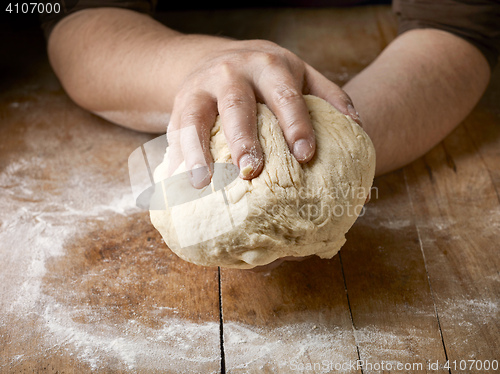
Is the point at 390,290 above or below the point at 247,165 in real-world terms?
below

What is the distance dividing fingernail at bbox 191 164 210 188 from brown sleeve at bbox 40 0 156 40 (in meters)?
0.99

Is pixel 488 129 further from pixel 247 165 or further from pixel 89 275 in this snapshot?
pixel 89 275

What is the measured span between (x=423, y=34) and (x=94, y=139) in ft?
3.75

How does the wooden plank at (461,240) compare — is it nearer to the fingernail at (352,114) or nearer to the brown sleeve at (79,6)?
the fingernail at (352,114)

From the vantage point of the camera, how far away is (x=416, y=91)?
55.0 inches

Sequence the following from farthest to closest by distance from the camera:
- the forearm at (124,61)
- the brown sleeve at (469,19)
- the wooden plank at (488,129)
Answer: the brown sleeve at (469,19), the wooden plank at (488,129), the forearm at (124,61)

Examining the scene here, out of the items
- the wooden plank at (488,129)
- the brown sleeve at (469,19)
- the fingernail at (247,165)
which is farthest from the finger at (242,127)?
the brown sleeve at (469,19)

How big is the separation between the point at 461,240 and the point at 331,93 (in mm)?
509

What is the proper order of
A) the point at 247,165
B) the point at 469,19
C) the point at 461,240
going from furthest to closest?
1. the point at 469,19
2. the point at 461,240
3. the point at 247,165

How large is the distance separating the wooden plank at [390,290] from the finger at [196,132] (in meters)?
0.46

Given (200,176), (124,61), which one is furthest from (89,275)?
(124,61)

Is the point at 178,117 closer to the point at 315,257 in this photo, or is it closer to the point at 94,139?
the point at 315,257

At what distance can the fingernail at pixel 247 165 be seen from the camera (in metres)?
0.85

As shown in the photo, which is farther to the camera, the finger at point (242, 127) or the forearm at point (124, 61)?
Result: the forearm at point (124, 61)
